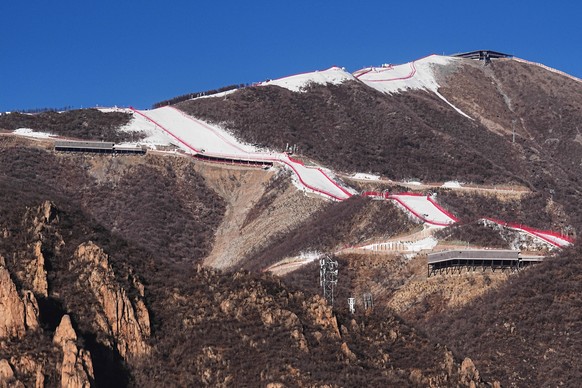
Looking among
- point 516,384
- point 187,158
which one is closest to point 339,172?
point 187,158

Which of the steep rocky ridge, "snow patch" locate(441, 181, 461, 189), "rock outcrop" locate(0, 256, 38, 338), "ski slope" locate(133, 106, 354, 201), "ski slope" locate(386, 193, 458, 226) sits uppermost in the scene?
"ski slope" locate(133, 106, 354, 201)

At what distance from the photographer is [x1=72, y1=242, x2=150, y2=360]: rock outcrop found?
49.1 meters

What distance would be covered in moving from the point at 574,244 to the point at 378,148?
221 ft

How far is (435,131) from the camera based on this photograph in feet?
571

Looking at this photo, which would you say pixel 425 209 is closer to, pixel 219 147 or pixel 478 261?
pixel 478 261

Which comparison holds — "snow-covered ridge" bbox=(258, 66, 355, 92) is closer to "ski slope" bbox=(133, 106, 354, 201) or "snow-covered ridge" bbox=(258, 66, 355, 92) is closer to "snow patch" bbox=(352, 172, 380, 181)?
"ski slope" bbox=(133, 106, 354, 201)

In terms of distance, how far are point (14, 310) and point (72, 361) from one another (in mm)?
3057

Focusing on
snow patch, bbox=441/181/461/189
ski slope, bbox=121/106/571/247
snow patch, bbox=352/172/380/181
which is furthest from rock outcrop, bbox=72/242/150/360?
snow patch, bbox=441/181/461/189

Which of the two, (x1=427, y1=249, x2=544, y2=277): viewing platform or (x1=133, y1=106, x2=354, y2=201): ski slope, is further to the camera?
(x1=133, y1=106, x2=354, y2=201): ski slope

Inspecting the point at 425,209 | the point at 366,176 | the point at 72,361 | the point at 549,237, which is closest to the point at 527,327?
the point at 549,237

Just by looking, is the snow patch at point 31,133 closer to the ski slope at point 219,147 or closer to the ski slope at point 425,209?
the ski slope at point 219,147

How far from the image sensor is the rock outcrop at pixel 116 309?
49125 mm

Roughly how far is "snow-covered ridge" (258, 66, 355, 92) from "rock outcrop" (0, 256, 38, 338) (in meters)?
136

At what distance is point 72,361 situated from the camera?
4516 centimetres
